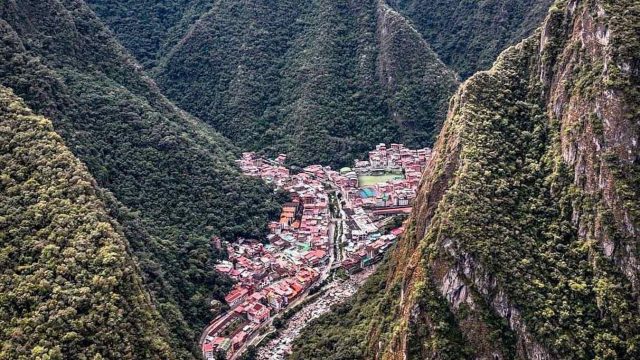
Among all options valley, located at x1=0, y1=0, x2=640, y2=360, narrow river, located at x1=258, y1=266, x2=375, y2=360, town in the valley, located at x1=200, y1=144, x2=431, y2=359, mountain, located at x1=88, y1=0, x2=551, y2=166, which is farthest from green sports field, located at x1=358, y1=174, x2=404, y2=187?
narrow river, located at x1=258, y1=266, x2=375, y2=360

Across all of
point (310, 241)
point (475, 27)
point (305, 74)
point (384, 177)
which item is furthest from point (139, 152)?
point (475, 27)

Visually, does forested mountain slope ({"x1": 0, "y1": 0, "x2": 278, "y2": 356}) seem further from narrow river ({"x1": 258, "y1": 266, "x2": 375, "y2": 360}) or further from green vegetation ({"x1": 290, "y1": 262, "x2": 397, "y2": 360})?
green vegetation ({"x1": 290, "y1": 262, "x2": 397, "y2": 360})

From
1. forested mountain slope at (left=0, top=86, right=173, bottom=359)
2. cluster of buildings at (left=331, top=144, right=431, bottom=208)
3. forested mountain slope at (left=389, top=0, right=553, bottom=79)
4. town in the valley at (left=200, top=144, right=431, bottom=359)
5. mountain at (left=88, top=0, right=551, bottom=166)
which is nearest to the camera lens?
forested mountain slope at (left=0, top=86, right=173, bottom=359)

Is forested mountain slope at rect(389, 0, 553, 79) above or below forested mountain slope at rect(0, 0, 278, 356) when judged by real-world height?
above

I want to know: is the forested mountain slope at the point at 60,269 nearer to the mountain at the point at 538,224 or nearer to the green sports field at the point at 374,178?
the mountain at the point at 538,224

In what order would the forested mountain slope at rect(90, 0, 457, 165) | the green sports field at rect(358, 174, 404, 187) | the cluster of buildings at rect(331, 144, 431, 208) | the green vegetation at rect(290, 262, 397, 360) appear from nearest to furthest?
the green vegetation at rect(290, 262, 397, 360)
the cluster of buildings at rect(331, 144, 431, 208)
the green sports field at rect(358, 174, 404, 187)
the forested mountain slope at rect(90, 0, 457, 165)

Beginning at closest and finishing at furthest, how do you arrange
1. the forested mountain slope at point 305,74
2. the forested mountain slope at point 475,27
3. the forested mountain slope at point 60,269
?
the forested mountain slope at point 60,269
the forested mountain slope at point 305,74
the forested mountain slope at point 475,27

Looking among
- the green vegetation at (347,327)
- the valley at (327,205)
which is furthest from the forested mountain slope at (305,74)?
the green vegetation at (347,327)
